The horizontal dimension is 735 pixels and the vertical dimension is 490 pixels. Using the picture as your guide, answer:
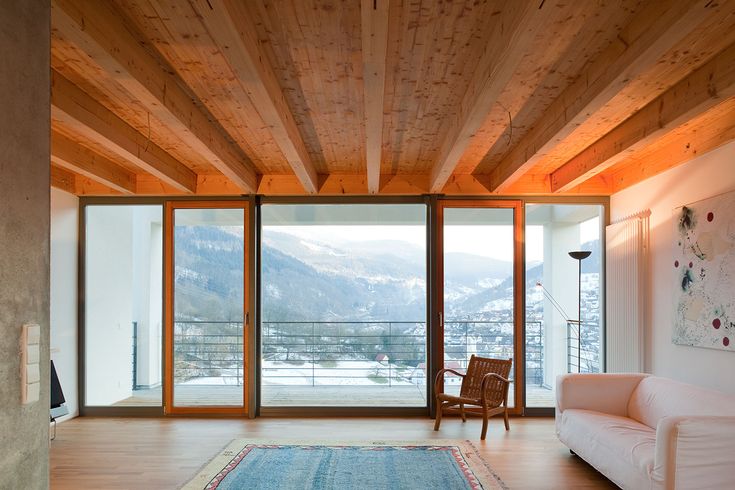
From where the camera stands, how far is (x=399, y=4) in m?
2.47

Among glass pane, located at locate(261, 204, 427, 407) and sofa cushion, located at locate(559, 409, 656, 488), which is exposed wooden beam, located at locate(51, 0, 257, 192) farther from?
sofa cushion, located at locate(559, 409, 656, 488)

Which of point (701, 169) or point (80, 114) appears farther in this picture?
point (701, 169)

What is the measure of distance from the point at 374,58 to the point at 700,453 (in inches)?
102

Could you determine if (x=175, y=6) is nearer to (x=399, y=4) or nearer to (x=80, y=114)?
(x=399, y=4)

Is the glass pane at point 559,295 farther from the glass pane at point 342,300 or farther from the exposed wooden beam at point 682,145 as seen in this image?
the glass pane at point 342,300

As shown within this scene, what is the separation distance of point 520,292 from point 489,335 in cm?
55

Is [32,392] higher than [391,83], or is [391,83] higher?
[391,83]

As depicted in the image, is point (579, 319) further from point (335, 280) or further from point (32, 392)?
point (32, 392)

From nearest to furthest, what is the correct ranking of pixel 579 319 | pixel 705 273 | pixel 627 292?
pixel 705 273 → pixel 627 292 → pixel 579 319

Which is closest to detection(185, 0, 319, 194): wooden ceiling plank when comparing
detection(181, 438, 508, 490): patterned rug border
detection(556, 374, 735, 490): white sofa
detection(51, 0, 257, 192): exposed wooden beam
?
detection(51, 0, 257, 192): exposed wooden beam

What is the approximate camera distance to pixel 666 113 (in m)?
3.63

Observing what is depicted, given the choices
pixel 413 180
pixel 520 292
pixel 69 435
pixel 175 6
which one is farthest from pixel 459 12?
pixel 69 435

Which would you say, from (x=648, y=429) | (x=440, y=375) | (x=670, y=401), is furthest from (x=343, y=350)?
(x=670, y=401)

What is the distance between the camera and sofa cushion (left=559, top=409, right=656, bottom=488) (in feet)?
11.3
